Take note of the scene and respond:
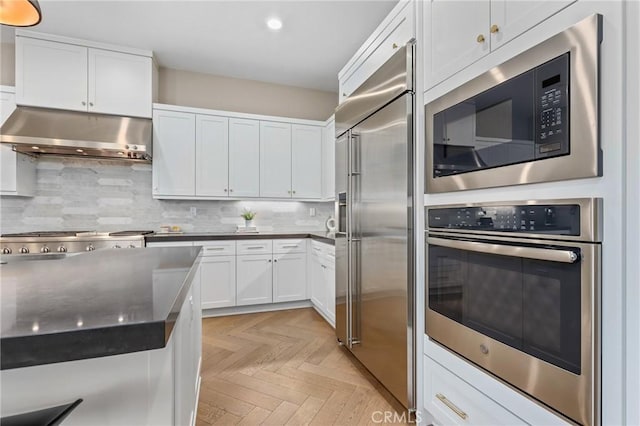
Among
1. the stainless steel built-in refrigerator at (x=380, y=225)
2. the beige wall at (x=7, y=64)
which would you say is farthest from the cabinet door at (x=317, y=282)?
Result: the beige wall at (x=7, y=64)

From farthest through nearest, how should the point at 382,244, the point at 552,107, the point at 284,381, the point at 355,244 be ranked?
1. the point at 355,244
2. the point at 284,381
3. the point at 382,244
4. the point at 552,107

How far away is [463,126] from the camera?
136cm

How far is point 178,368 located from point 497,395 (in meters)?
1.14

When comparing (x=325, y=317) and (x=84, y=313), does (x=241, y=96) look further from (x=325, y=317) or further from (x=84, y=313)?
(x=84, y=313)

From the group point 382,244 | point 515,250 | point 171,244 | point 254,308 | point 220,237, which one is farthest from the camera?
point 254,308

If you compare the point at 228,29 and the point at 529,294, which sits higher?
the point at 228,29

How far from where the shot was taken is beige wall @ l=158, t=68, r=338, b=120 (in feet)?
12.9

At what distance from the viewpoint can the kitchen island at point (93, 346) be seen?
54cm

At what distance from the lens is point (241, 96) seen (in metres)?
4.18

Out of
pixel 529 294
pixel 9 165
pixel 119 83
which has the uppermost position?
pixel 119 83

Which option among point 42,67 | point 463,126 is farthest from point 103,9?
point 463,126

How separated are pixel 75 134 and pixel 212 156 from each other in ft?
4.21

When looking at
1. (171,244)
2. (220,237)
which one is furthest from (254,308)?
(171,244)

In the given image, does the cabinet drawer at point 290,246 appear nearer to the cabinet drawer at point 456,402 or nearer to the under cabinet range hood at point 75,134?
the under cabinet range hood at point 75,134
